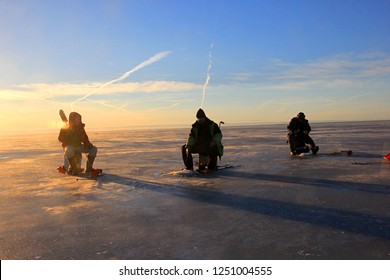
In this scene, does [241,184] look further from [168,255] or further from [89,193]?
[168,255]

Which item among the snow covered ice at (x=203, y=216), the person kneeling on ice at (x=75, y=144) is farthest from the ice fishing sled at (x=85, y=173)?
the snow covered ice at (x=203, y=216)

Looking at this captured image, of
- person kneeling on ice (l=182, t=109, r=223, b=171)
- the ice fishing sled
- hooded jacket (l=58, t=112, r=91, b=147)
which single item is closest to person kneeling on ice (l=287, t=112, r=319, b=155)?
person kneeling on ice (l=182, t=109, r=223, b=171)

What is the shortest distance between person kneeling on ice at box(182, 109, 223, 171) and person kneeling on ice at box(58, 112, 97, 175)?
2.63 meters

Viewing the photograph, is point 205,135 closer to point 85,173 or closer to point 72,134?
point 85,173

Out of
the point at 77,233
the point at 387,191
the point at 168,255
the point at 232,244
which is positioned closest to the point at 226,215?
the point at 232,244

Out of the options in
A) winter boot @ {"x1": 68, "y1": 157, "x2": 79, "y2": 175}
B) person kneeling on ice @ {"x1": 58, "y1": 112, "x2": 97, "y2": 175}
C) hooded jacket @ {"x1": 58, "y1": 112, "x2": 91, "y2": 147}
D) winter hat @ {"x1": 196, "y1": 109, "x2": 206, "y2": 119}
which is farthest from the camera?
hooded jacket @ {"x1": 58, "y1": 112, "x2": 91, "y2": 147}

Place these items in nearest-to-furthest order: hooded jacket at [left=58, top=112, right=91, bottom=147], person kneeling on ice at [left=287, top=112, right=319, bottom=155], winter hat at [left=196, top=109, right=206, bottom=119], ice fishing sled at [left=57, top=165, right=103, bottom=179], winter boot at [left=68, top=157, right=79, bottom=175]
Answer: ice fishing sled at [left=57, top=165, right=103, bottom=179], winter hat at [left=196, top=109, right=206, bottom=119], winter boot at [left=68, top=157, right=79, bottom=175], hooded jacket at [left=58, top=112, right=91, bottom=147], person kneeling on ice at [left=287, top=112, right=319, bottom=155]

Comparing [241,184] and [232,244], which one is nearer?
[232,244]

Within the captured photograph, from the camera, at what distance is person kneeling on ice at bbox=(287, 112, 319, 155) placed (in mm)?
12383

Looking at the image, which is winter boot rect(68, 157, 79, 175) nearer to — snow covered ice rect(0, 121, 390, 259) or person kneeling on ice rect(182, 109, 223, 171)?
snow covered ice rect(0, 121, 390, 259)

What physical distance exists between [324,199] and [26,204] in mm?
4988

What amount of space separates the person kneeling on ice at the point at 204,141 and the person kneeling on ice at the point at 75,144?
8.62ft

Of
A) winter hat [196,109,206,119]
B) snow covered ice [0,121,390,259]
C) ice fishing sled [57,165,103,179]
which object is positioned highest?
winter hat [196,109,206,119]

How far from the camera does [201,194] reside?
6.29 m
